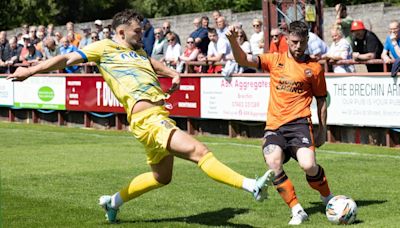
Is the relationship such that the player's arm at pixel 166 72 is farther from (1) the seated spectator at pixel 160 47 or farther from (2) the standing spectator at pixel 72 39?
(2) the standing spectator at pixel 72 39

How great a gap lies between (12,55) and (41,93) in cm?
297

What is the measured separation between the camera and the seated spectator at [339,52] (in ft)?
60.8

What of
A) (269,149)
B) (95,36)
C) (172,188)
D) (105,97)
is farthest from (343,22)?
(269,149)

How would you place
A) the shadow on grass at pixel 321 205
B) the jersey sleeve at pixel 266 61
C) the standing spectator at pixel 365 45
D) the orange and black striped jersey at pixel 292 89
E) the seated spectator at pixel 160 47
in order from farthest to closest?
the seated spectator at pixel 160 47 < the standing spectator at pixel 365 45 < the shadow on grass at pixel 321 205 < the jersey sleeve at pixel 266 61 < the orange and black striped jersey at pixel 292 89

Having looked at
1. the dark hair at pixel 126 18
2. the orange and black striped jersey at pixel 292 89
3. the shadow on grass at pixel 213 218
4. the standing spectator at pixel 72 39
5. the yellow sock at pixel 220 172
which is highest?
the standing spectator at pixel 72 39

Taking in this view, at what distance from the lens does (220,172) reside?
8.41 m

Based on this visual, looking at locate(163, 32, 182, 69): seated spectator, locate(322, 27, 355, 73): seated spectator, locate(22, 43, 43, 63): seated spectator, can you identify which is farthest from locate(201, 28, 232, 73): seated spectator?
locate(22, 43, 43, 63): seated spectator

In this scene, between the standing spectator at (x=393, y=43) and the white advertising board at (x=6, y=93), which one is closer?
the standing spectator at (x=393, y=43)

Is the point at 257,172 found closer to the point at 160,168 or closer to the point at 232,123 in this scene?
the point at 160,168

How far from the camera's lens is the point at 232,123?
20625 millimetres

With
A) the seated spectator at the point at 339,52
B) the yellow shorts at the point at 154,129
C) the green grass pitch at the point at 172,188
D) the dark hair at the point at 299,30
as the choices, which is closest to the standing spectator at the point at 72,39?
the green grass pitch at the point at 172,188

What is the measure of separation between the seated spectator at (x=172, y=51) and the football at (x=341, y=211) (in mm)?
13377

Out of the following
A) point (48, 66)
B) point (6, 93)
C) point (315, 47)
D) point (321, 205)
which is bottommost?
point (321, 205)

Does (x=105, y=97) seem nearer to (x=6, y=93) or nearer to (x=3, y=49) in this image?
(x=6, y=93)
